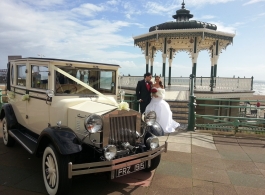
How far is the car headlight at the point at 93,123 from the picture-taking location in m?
2.97

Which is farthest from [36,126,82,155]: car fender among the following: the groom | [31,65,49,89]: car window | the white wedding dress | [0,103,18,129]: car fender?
the white wedding dress

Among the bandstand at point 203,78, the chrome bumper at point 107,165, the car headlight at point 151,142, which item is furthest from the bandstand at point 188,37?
the chrome bumper at point 107,165

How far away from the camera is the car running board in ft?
12.4

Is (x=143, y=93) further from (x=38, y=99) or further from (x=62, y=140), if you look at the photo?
(x=62, y=140)

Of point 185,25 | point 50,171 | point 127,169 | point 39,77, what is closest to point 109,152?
point 127,169

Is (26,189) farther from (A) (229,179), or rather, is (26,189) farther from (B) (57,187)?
(A) (229,179)

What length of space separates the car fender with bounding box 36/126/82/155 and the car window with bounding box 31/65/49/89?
1.01m

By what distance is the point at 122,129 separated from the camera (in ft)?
11.0

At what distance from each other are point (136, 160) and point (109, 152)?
0.46m

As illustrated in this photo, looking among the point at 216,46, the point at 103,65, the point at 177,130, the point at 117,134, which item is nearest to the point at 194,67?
the point at 216,46

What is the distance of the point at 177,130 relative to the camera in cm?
703

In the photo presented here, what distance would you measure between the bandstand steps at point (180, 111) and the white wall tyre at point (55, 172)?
6.71 m

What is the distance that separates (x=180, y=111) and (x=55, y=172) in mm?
7348

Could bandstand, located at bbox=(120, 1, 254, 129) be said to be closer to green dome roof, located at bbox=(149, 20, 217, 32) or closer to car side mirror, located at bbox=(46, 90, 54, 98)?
green dome roof, located at bbox=(149, 20, 217, 32)
